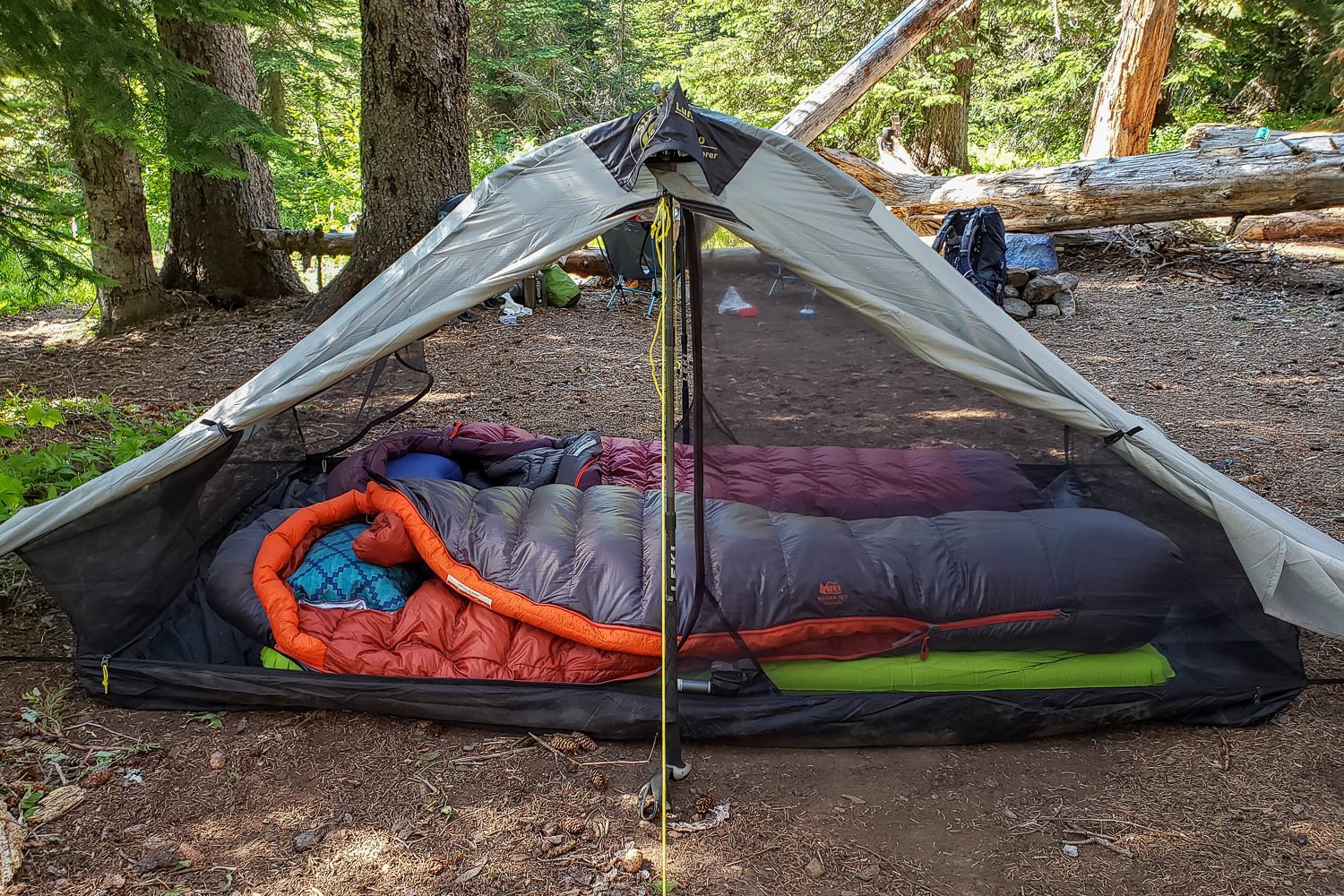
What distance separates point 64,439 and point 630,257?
4689 mm

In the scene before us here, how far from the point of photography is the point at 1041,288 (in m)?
7.45

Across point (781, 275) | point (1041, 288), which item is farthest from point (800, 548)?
point (1041, 288)

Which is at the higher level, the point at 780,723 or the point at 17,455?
the point at 17,455

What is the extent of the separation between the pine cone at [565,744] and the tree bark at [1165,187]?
290 inches

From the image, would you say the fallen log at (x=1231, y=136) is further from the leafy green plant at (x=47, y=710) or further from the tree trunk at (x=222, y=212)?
the leafy green plant at (x=47, y=710)

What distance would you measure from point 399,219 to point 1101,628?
221 inches

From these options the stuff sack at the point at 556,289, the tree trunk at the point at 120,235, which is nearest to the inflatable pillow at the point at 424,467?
the tree trunk at the point at 120,235

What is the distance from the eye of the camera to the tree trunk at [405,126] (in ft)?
20.6

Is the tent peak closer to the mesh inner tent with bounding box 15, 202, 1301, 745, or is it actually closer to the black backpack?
the mesh inner tent with bounding box 15, 202, 1301, 745

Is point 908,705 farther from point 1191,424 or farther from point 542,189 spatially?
point 1191,424

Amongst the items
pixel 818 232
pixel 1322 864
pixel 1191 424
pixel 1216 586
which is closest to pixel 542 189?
pixel 818 232

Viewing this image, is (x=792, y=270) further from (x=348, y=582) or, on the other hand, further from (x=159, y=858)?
(x=159, y=858)

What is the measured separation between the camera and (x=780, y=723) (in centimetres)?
251

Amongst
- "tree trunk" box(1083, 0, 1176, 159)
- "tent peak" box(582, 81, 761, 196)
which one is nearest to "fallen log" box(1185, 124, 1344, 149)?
"tree trunk" box(1083, 0, 1176, 159)
